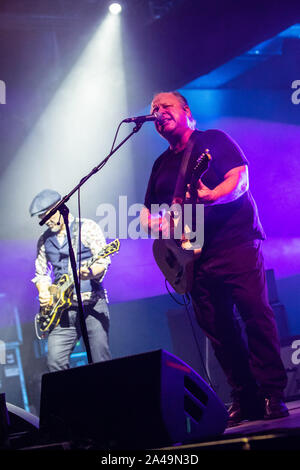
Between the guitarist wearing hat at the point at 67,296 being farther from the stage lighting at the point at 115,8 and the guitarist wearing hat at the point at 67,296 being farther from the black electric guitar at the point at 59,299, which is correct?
the stage lighting at the point at 115,8

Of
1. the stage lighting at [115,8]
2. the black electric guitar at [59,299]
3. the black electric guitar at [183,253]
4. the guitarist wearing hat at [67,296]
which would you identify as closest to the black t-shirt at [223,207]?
the black electric guitar at [183,253]

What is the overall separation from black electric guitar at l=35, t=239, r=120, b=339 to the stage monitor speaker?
218 cm

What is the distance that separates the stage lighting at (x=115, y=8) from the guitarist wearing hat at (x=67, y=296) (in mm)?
2424

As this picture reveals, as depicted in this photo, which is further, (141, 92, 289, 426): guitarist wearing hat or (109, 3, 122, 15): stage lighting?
(109, 3, 122, 15): stage lighting

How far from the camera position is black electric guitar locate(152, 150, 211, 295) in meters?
2.92

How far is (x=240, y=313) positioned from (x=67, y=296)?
1969 mm

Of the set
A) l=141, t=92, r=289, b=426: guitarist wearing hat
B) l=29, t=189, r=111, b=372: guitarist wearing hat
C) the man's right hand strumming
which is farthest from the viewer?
the man's right hand strumming

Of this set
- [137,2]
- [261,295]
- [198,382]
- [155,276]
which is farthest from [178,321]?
[137,2]

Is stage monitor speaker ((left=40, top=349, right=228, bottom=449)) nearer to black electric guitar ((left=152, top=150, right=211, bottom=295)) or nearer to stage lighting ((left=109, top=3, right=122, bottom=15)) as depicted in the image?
black electric guitar ((left=152, top=150, right=211, bottom=295))

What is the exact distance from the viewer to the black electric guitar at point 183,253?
2.92 meters

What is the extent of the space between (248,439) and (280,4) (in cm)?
384

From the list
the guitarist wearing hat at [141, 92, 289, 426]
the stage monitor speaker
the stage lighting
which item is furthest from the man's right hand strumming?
the stage lighting

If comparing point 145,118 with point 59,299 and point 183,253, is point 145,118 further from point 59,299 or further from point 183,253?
point 59,299
